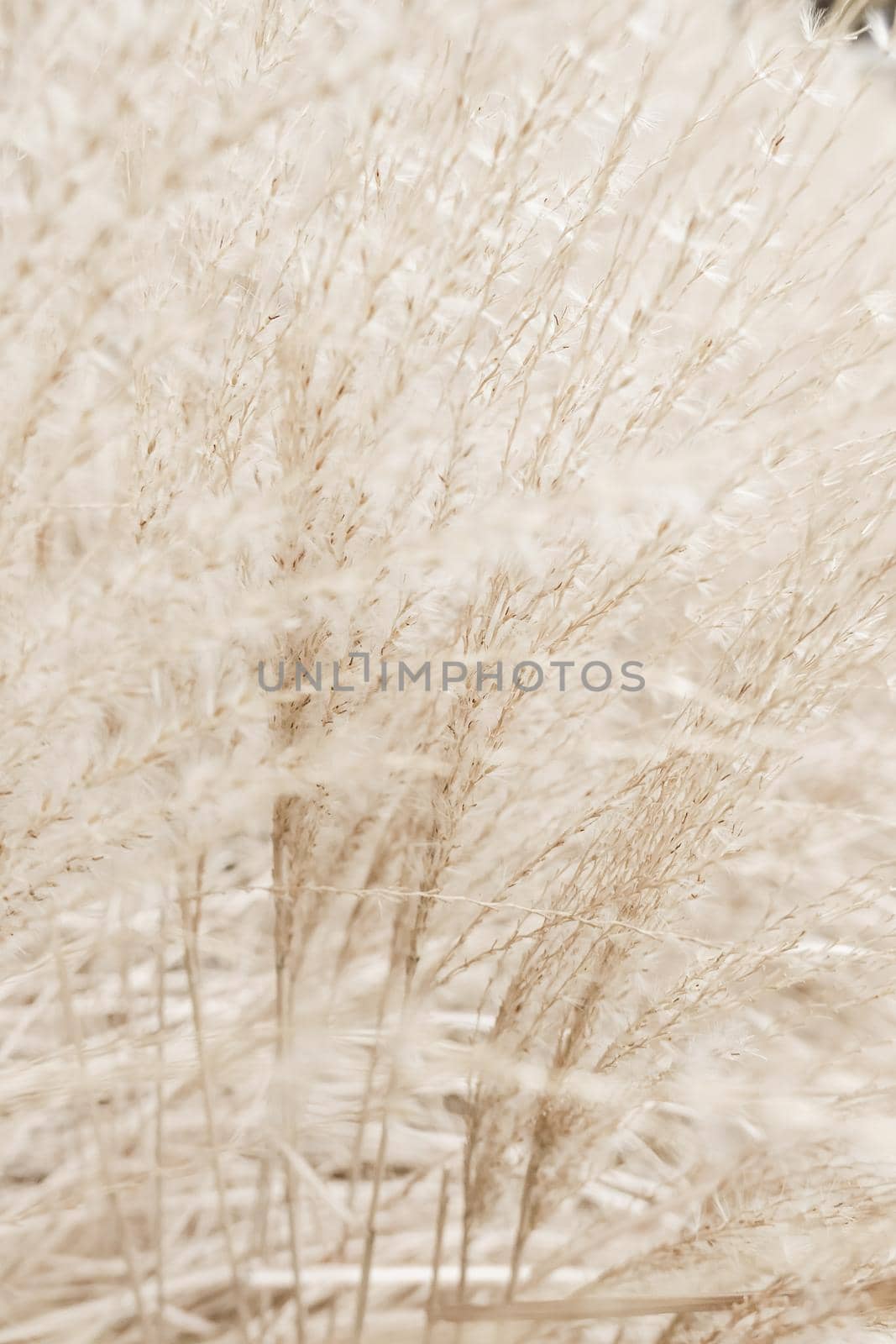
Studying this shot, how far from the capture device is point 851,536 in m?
0.64

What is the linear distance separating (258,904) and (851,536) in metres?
0.83

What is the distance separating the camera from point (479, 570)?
559 mm

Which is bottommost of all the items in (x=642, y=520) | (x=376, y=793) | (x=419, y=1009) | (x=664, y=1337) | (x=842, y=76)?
(x=664, y=1337)

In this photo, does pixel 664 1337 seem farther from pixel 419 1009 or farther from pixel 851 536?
pixel 851 536

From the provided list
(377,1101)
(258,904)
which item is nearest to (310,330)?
(377,1101)

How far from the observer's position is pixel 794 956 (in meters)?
0.60

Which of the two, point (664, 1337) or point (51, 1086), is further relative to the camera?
point (664, 1337)

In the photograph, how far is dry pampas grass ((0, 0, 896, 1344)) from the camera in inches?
17.9

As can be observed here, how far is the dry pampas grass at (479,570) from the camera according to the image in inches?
17.9

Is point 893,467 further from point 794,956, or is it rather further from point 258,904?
point 258,904

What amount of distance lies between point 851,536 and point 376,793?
13.1 inches

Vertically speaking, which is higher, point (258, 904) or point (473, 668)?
point (473, 668)

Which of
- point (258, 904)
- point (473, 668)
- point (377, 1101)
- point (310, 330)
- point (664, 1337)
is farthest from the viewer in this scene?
point (258, 904)

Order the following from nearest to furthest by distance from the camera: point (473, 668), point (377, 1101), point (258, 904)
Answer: point (473, 668) → point (377, 1101) → point (258, 904)
